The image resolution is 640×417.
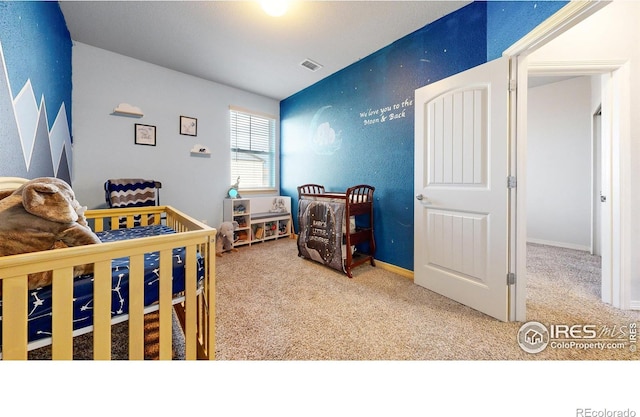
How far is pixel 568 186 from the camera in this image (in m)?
3.43

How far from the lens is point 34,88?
4.75 ft

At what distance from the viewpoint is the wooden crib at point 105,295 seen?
68 centimetres

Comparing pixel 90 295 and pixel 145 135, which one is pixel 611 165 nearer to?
pixel 90 295

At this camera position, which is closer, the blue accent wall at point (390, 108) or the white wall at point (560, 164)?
the blue accent wall at point (390, 108)

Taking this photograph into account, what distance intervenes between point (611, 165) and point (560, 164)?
236 centimetres

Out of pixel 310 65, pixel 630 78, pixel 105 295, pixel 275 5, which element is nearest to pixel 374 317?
pixel 105 295

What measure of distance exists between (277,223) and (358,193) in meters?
1.76

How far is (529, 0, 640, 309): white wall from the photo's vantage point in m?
1.60

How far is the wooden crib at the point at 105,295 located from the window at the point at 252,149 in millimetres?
2746

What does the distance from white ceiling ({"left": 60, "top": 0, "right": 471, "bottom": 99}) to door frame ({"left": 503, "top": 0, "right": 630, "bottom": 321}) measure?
2.87 ft

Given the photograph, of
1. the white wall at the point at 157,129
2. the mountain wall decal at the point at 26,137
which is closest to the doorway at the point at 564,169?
the white wall at the point at 157,129
